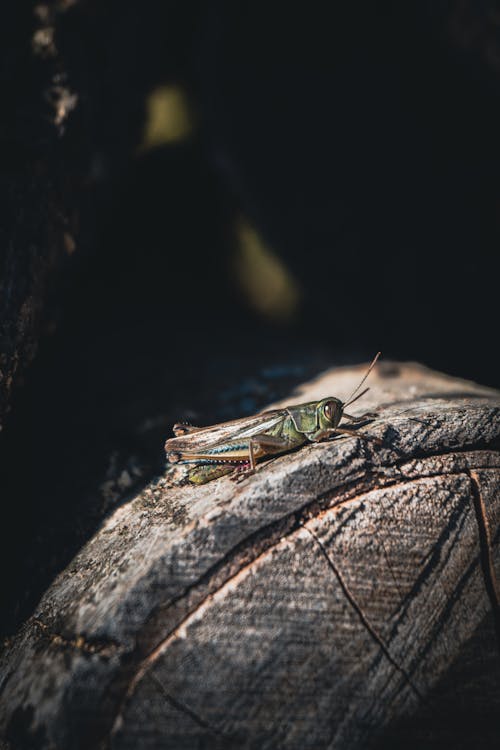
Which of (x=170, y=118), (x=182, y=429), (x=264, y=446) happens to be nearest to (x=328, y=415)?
(x=264, y=446)

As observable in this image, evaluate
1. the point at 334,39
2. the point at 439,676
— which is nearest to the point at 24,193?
the point at 439,676

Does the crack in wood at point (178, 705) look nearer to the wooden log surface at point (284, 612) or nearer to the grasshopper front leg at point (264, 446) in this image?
the wooden log surface at point (284, 612)

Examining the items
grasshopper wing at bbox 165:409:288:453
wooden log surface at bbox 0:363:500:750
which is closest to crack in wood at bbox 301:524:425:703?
wooden log surface at bbox 0:363:500:750

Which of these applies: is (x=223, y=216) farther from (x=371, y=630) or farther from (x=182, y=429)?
(x=371, y=630)

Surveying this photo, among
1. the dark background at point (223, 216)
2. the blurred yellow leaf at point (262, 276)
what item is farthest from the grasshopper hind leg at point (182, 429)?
the blurred yellow leaf at point (262, 276)

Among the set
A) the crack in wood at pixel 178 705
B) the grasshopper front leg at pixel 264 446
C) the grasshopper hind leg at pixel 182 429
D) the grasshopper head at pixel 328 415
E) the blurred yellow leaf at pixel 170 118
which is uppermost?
the blurred yellow leaf at pixel 170 118

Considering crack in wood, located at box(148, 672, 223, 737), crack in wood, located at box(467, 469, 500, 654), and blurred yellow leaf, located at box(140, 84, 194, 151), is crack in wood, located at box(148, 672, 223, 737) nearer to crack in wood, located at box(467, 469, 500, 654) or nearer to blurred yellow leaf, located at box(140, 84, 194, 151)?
crack in wood, located at box(467, 469, 500, 654)

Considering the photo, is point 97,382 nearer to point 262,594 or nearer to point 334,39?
point 262,594
